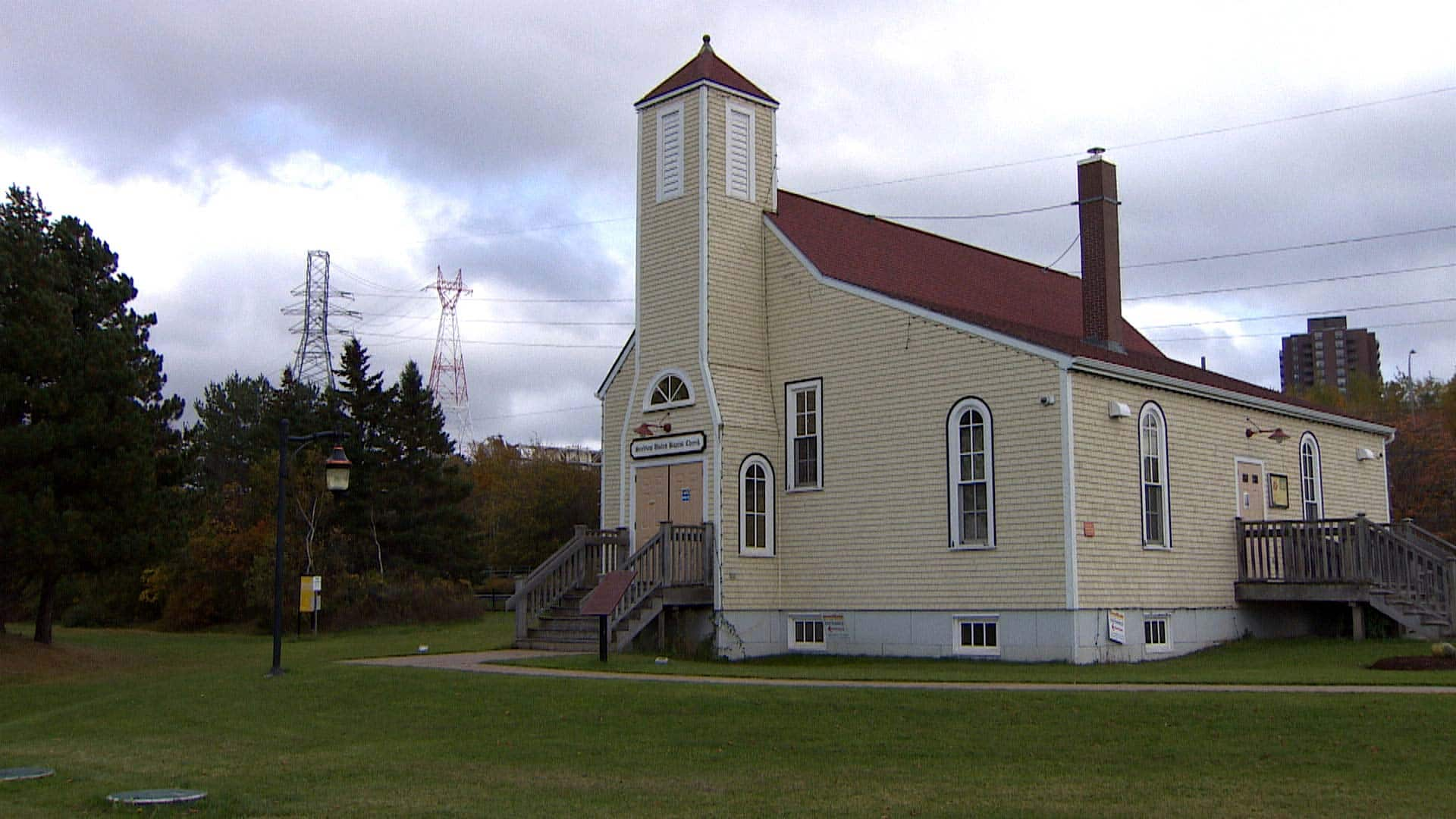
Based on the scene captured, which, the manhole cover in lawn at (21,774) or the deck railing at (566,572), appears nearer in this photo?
the manhole cover in lawn at (21,774)

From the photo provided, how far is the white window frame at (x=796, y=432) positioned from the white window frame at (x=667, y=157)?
4.47m

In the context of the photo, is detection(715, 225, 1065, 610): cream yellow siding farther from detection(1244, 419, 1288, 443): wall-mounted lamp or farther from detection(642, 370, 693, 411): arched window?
detection(1244, 419, 1288, 443): wall-mounted lamp

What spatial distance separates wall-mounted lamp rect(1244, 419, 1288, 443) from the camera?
26.4 meters

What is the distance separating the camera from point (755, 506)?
25578 mm

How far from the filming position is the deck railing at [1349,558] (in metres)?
23.3

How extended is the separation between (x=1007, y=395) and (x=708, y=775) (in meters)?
12.0

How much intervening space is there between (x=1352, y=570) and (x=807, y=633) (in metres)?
9.78

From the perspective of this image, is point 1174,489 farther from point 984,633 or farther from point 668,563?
point 668,563

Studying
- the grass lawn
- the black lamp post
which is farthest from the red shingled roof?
the black lamp post

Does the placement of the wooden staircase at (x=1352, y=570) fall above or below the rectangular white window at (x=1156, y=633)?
above

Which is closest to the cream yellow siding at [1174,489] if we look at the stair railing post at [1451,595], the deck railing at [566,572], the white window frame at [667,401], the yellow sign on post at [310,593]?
the stair railing post at [1451,595]

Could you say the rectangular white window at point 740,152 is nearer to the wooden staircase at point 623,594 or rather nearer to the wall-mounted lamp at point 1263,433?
the wooden staircase at point 623,594

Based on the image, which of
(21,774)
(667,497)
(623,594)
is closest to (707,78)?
(667,497)

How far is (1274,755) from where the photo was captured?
11898mm
